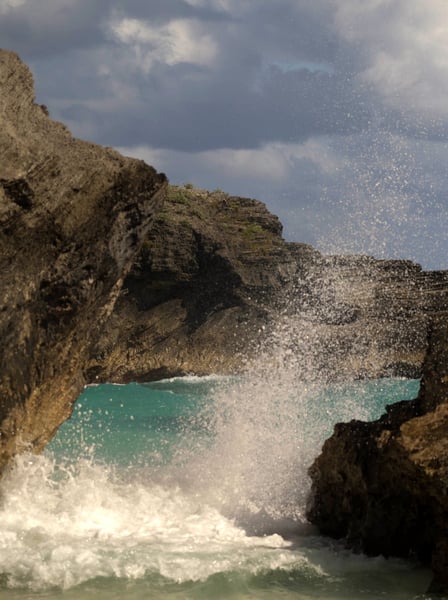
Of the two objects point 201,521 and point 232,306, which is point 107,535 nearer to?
point 201,521

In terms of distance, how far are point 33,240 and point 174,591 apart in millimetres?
3195

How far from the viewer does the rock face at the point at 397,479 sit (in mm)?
6371

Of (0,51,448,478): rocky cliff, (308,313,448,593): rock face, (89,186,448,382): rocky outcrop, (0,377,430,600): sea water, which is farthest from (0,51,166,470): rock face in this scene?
(89,186,448,382): rocky outcrop

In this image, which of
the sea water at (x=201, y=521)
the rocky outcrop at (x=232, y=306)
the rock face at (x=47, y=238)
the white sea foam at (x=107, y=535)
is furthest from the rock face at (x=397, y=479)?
the rocky outcrop at (x=232, y=306)

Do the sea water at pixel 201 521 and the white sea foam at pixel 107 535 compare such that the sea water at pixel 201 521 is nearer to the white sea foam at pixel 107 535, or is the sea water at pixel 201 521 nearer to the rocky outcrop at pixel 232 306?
the white sea foam at pixel 107 535

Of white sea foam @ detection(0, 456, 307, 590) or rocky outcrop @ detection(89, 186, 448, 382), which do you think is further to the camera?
rocky outcrop @ detection(89, 186, 448, 382)

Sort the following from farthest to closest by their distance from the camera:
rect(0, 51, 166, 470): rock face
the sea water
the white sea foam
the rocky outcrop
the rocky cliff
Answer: the rocky outcrop < the rocky cliff < rect(0, 51, 166, 470): rock face < the white sea foam < the sea water

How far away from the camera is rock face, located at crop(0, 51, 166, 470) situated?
716cm

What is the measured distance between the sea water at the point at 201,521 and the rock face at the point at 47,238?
34.2 inches

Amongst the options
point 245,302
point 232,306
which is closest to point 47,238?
point 245,302

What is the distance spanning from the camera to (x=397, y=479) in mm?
6887

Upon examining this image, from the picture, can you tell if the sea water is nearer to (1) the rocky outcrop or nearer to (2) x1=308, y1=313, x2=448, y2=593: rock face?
(2) x1=308, y1=313, x2=448, y2=593: rock face

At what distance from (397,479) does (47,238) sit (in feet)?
11.9

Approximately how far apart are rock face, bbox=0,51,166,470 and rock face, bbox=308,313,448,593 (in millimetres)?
2773
